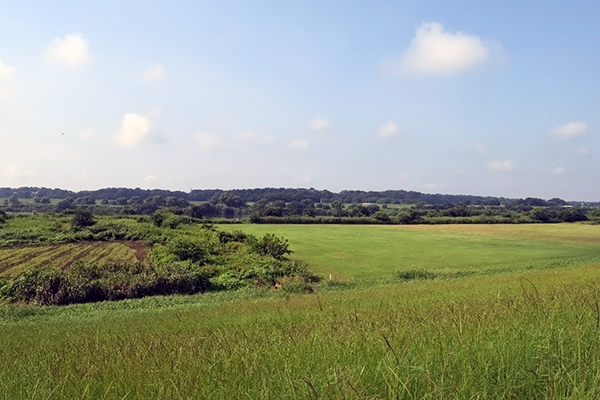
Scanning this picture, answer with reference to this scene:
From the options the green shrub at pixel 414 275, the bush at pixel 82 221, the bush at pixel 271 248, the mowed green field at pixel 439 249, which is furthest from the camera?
the bush at pixel 82 221

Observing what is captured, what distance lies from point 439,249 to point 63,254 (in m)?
49.3

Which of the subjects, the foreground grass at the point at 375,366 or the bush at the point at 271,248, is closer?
the foreground grass at the point at 375,366

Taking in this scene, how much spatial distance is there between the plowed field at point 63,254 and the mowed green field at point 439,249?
2201cm

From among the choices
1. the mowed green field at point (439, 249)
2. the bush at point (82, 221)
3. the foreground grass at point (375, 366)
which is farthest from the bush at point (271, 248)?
the foreground grass at point (375, 366)

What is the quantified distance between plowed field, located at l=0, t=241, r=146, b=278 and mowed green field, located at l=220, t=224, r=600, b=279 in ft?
72.2

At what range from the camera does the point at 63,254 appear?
161ft

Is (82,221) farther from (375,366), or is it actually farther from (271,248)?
(375,366)

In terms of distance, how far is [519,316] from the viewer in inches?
176

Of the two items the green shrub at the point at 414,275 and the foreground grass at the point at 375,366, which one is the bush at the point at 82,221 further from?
the foreground grass at the point at 375,366

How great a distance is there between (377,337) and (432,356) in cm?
Answer: 92

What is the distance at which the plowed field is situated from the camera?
4159 cm

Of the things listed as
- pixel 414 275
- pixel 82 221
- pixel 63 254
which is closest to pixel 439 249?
pixel 414 275

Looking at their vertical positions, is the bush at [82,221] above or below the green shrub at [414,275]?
above

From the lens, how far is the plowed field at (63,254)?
41594mm
